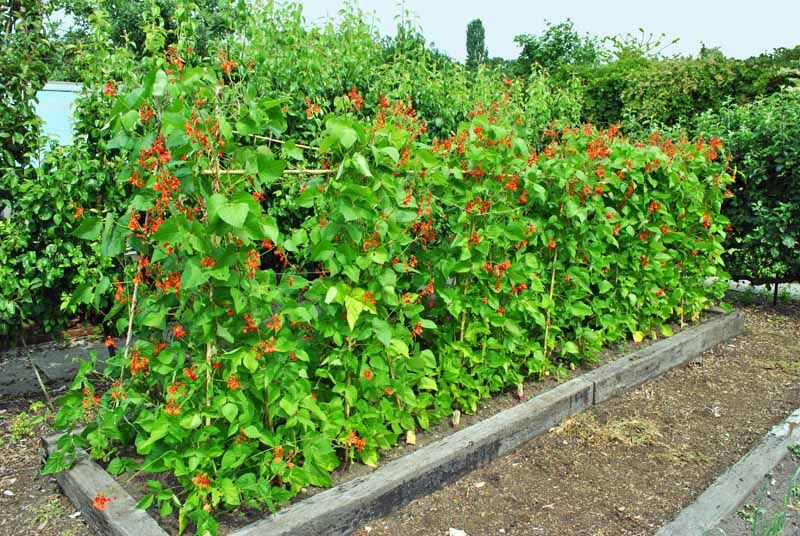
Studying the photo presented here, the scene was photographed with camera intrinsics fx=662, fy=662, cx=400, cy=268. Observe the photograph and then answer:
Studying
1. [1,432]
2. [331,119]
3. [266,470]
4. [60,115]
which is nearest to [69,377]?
[1,432]

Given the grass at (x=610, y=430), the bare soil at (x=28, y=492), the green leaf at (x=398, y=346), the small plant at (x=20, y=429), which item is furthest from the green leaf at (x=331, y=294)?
the small plant at (x=20, y=429)

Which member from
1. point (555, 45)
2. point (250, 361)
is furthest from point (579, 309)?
point (555, 45)

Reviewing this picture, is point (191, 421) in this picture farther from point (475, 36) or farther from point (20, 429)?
point (475, 36)

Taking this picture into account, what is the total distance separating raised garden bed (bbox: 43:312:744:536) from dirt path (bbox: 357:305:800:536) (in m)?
0.07

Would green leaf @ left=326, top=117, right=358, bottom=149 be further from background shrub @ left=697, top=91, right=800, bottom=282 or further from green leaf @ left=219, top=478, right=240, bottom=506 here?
background shrub @ left=697, top=91, right=800, bottom=282

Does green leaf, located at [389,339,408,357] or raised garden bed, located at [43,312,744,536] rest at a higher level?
green leaf, located at [389,339,408,357]

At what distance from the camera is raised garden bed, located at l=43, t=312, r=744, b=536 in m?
2.60

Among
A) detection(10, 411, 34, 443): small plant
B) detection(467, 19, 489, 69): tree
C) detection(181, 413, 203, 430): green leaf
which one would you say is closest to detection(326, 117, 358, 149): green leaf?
detection(181, 413, 203, 430): green leaf

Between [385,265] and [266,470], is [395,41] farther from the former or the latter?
[266,470]

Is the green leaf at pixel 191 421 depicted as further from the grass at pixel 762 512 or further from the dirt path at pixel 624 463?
the grass at pixel 762 512

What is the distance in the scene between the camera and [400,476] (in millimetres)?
2963

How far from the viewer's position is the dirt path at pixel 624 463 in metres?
2.96

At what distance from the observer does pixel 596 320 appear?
15.1 ft

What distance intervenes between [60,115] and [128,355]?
8.83 m
